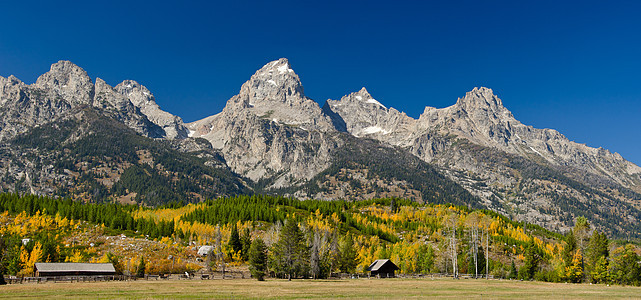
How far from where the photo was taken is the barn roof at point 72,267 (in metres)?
90.8

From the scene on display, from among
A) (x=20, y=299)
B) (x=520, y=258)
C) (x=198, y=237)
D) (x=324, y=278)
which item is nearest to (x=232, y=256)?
(x=198, y=237)

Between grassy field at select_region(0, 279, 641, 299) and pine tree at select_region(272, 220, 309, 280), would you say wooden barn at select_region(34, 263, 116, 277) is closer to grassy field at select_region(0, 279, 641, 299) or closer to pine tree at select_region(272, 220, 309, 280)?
grassy field at select_region(0, 279, 641, 299)

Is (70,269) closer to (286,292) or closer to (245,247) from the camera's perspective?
(245,247)

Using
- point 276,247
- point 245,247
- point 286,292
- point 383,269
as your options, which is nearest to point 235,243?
point 245,247

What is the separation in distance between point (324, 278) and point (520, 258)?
103509mm

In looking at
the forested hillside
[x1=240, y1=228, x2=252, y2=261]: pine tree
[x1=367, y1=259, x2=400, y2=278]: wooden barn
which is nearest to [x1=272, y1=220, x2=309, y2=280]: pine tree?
the forested hillside

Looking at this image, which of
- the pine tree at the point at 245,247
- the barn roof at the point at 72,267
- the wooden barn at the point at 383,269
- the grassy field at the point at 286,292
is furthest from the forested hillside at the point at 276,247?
the grassy field at the point at 286,292

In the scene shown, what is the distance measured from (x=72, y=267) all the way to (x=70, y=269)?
1.22 m

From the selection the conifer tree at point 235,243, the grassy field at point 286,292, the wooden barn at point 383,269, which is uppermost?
the conifer tree at point 235,243

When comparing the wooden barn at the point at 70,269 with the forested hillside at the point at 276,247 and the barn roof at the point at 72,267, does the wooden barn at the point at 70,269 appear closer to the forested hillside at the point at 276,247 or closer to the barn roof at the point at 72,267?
the barn roof at the point at 72,267

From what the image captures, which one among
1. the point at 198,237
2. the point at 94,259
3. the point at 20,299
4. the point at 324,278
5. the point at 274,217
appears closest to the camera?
the point at 20,299

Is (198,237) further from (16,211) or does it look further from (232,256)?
(16,211)

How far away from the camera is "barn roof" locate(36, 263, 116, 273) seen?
9075 centimetres

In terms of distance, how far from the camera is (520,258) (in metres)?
165
